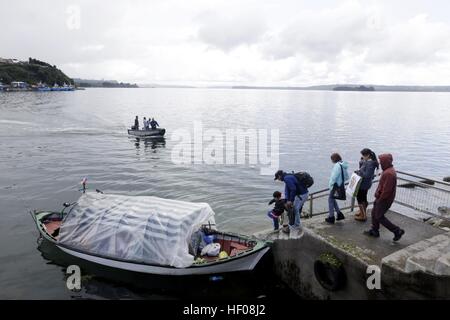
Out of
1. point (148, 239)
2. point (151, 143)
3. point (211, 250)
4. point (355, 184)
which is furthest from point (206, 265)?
point (151, 143)

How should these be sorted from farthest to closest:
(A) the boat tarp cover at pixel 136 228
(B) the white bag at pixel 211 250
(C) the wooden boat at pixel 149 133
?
(C) the wooden boat at pixel 149 133
(B) the white bag at pixel 211 250
(A) the boat tarp cover at pixel 136 228

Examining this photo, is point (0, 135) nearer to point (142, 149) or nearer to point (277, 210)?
point (142, 149)

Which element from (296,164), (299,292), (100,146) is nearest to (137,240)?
(299,292)

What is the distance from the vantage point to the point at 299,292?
1198cm

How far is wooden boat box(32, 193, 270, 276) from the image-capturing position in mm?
12680

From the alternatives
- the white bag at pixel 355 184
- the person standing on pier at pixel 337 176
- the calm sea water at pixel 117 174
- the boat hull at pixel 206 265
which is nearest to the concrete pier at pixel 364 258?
the person standing on pier at pixel 337 176

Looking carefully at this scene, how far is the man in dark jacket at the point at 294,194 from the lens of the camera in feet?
39.1

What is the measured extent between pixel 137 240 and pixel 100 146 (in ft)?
117

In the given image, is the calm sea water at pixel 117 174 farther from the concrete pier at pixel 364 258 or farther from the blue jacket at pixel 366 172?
the blue jacket at pixel 366 172

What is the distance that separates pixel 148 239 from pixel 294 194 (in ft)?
17.4

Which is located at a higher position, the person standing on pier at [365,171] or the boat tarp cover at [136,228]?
Result: the person standing on pier at [365,171]

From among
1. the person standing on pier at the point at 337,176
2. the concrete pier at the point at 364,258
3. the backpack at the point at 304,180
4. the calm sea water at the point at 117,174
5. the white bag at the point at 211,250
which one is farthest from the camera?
the calm sea water at the point at 117,174

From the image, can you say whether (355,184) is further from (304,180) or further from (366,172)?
(304,180)

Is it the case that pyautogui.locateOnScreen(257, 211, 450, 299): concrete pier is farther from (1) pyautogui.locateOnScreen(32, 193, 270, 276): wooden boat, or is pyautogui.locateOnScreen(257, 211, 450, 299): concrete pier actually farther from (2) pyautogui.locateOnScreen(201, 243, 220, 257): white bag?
(2) pyautogui.locateOnScreen(201, 243, 220, 257): white bag
